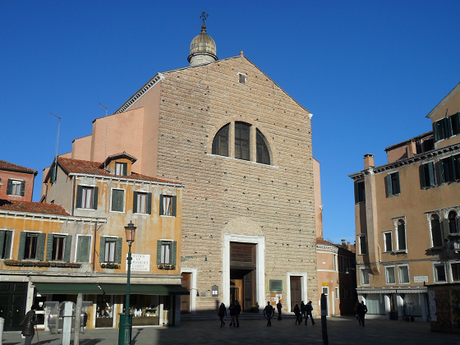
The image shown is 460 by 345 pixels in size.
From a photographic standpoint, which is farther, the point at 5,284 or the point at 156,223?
the point at 156,223

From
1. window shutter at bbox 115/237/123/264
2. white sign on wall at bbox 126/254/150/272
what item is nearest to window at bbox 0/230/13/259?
window shutter at bbox 115/237/123/264

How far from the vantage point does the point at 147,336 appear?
18.2 m

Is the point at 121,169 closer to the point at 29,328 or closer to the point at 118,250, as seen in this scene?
the point at 118,250

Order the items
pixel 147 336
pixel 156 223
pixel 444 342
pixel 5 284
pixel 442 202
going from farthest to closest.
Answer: pixel 442 202 → pixel 156 223 → pixel 5 284 → pixel 147 336 → pixel 444 342

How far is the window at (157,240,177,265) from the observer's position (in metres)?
23.9

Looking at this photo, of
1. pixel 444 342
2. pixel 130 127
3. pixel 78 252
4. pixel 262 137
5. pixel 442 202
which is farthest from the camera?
pixel 262 137

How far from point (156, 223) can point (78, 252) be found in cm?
391

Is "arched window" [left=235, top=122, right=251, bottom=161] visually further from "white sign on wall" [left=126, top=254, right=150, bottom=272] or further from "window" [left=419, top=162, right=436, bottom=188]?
"window" [left=419, top=162, right=436, bottom=188]

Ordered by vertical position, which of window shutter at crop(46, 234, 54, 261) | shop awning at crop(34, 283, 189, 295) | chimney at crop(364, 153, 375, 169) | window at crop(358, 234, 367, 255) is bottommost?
shop awning at crop(34, 283, 189, 295)

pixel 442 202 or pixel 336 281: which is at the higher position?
pixel 442 202

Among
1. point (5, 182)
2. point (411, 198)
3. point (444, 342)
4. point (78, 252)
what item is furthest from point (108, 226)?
point (411, 198)

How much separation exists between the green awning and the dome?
2376cm

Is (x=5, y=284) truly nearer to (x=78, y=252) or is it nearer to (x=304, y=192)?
(x=78, y=252)

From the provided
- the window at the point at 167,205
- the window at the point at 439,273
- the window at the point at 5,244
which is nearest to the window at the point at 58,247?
the window at the point at 5,244
